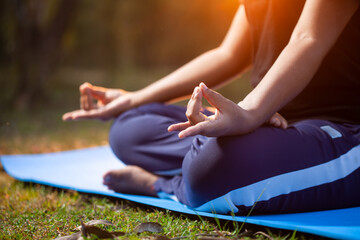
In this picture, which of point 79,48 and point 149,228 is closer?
point 149,228

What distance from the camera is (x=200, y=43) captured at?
12.0m

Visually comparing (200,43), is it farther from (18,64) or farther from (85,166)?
(85,166)

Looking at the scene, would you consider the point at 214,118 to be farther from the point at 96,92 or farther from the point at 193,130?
the point at 96,92

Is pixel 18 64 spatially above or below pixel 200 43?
below

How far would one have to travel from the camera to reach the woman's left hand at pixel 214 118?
105 centimetres

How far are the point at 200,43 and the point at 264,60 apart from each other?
10.8 m

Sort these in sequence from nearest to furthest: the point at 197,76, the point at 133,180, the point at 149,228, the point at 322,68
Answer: the point at 149,228 < the point at 322,68 < the point at 133,180 < the point at 197,76

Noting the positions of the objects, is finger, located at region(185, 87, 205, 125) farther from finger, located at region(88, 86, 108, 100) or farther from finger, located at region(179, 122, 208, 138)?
finger, located at region(88, 86, 108, 100)

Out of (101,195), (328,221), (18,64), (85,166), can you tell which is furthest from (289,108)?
(18,64)

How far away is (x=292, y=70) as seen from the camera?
46.6 inches

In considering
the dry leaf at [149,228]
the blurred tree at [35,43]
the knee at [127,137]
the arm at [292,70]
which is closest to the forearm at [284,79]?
the arm at [292,70]

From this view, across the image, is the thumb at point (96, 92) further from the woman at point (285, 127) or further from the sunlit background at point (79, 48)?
the sunlit background at point (79, 48)

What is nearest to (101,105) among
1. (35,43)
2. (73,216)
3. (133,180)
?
(133,180)

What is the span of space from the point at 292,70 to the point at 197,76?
0.64m
